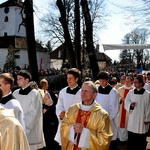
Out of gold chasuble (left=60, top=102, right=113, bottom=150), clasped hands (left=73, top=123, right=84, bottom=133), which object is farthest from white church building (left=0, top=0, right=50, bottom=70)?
clasped hands (left=73, top=123, right=84, bottom=133)

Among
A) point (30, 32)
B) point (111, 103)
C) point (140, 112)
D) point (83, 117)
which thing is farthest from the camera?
point (30, 32)

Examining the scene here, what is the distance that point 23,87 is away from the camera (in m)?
6.11

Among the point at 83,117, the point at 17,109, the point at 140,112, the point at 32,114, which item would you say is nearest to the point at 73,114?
the point at 83,117

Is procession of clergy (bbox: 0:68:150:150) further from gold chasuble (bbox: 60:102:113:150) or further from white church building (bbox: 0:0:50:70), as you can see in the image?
white church building (bbox: 0:0:50:70)

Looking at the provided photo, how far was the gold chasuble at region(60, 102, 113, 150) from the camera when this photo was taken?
171 inches

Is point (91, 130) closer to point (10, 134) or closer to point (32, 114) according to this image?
point (10, 134)

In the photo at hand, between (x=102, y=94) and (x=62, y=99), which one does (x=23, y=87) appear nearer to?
(x=62, y=99)

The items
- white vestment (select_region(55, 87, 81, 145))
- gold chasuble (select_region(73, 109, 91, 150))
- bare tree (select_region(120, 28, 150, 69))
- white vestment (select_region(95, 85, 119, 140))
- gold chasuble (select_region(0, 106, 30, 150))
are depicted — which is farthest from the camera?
bare tree (select_region(120, 28, 150, 69))

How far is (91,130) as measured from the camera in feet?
14.4

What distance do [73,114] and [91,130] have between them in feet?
1.21

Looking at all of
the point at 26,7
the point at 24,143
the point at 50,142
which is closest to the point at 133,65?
the point at 26,7

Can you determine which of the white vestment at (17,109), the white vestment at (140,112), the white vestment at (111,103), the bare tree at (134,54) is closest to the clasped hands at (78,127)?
the white vestment at (17,109)

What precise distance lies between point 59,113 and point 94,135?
183 centimetres

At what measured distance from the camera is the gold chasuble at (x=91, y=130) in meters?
4.34
